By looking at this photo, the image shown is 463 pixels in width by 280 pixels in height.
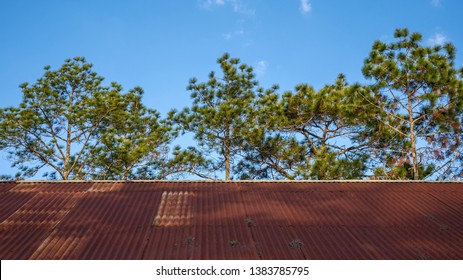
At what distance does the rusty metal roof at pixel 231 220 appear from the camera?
5.54 meters

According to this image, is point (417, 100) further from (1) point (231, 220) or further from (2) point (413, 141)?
(1) point (231, 220)

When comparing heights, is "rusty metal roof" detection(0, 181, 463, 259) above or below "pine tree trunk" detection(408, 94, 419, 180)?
below

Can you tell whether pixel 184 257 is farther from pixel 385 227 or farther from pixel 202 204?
pixel 385 227

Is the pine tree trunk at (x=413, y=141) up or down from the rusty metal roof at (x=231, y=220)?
up

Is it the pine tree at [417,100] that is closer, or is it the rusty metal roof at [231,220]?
the rusty metal roof at [231,220]

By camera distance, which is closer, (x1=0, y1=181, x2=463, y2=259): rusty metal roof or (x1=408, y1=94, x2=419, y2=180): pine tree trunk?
(x1=0, y1=181, x2=463, y2=259): rusty metal roof

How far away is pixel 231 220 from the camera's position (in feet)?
21.6

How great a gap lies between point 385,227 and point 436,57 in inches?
442

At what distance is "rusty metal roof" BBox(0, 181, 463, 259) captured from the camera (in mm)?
5543

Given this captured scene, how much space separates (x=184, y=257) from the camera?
532cm

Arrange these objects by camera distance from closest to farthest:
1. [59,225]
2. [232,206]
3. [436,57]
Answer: [59,225]
[232,206]
[436,57]
